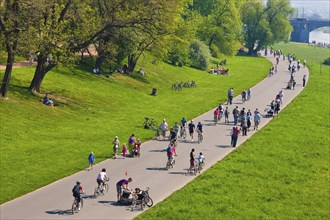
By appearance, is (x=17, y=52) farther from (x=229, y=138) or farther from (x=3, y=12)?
(x=229, y=138)

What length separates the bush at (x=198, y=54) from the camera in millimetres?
78625

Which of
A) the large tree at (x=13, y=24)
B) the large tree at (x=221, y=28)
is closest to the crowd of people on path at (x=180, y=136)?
the large tree at (x=13, y=24)

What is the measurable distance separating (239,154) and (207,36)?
5770 cm

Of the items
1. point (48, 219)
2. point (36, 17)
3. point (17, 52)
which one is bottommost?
point (48, 219)

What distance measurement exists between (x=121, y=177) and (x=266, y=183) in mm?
7698

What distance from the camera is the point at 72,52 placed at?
44.9m

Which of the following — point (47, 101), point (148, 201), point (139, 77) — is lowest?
point (148, 201)

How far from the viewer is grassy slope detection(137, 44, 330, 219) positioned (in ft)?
82.8

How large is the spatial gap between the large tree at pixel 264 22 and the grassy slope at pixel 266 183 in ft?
233

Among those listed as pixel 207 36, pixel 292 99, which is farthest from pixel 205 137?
pixel 207 36

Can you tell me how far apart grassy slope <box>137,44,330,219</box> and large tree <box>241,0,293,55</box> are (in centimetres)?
7103

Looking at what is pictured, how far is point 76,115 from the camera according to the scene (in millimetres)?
42969

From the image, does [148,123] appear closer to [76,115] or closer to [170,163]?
[76,115]

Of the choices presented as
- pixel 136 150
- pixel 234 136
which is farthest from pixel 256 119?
pixel 136 150
